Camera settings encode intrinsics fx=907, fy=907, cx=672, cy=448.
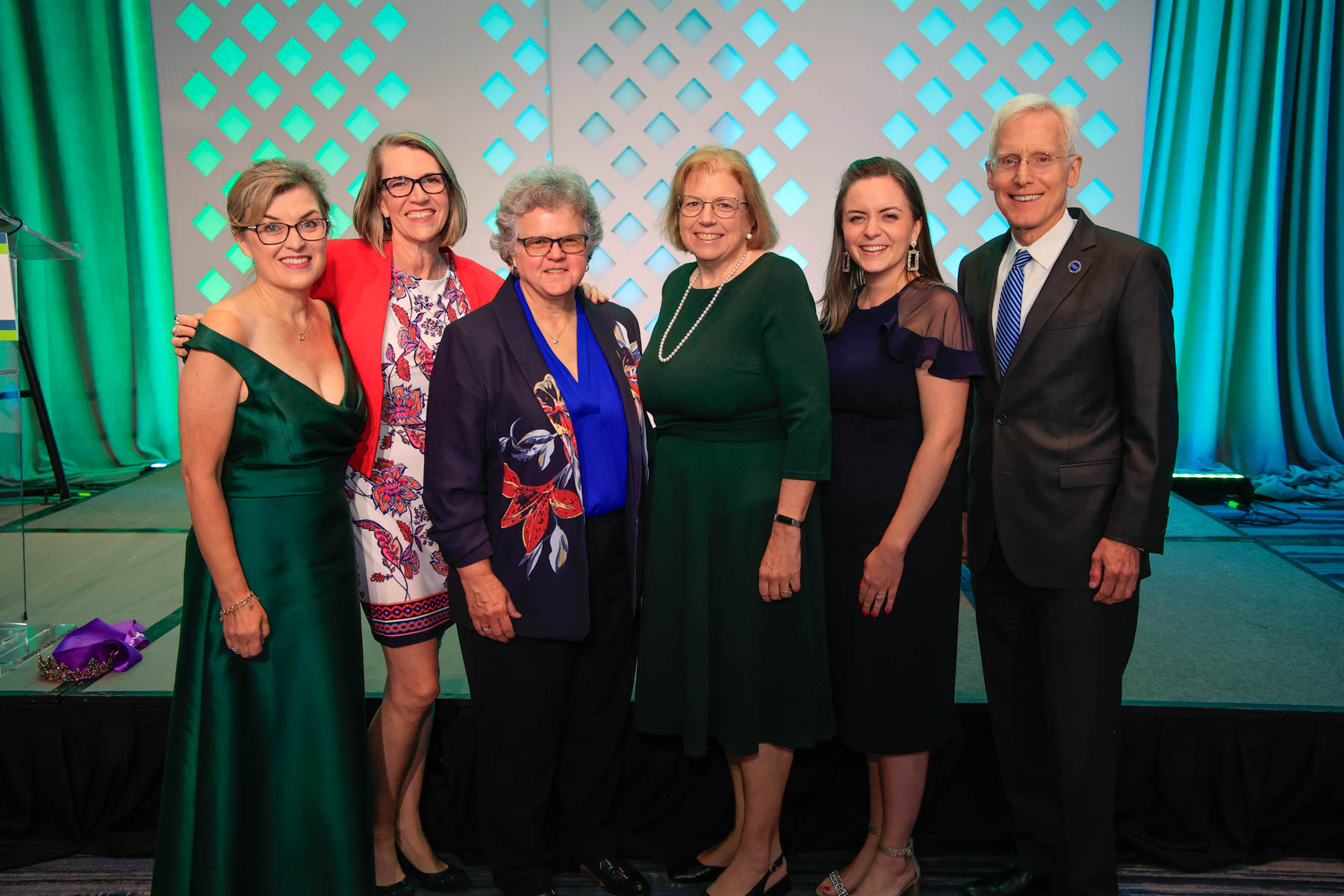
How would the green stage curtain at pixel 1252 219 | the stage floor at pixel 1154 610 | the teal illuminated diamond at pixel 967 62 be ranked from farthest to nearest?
the green stage curtain at pixel 1252 219
the teal illuminated diamond at pixel 967 62
the stage floor at pixel 1154 610

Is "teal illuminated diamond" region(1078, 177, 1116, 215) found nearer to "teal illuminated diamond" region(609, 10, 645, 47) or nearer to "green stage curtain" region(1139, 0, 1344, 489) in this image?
"green stage curtain" region(1139, 0, 1344, 489)

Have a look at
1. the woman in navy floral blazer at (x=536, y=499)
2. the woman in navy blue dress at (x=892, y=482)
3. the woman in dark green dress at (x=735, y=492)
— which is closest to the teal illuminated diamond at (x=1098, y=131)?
the woman in navy blue dress at (x=892, y=482)

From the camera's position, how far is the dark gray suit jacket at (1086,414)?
1.34 meters

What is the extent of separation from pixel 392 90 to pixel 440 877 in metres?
3.00

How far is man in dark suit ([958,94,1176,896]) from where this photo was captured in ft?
4.42

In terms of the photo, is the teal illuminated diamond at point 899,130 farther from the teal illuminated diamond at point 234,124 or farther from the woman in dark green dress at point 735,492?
the teal illuminated diamond at point 234,124

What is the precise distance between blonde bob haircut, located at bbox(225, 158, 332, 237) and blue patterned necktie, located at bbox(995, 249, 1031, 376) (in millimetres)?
1069

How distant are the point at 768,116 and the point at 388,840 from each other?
2783 mm

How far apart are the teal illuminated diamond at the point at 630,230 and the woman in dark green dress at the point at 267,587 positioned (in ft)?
7.64

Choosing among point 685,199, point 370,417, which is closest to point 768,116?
point 685,199

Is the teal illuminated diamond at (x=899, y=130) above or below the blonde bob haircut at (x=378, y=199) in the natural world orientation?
above

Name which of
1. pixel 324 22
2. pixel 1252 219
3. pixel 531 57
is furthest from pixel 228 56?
pixel 1252 219

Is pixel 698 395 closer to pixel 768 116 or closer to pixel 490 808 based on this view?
pixel 490 808

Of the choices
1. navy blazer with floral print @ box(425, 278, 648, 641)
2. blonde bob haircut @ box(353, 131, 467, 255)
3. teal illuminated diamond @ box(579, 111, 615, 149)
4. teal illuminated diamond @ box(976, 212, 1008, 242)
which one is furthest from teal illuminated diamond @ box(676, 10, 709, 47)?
navy blazer with floral print @ box(425, 278, 648, 641)
